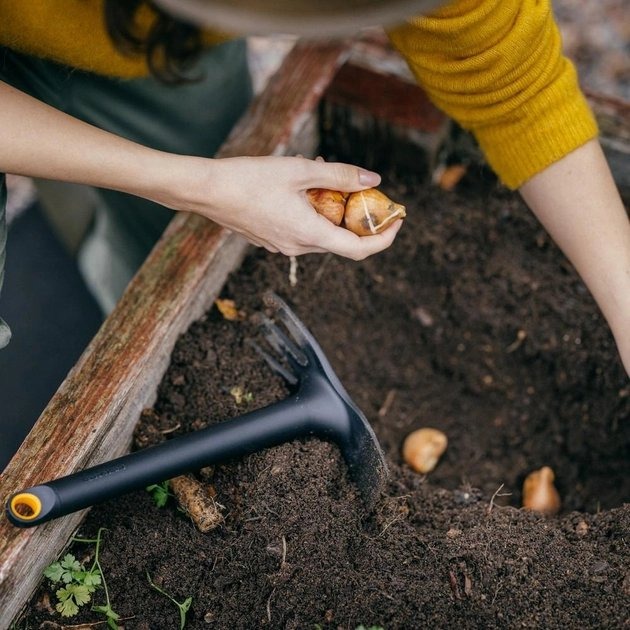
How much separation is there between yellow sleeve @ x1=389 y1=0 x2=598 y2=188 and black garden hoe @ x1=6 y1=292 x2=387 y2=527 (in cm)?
60

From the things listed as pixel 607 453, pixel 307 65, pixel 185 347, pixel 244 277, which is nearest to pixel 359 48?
pixel 307 65

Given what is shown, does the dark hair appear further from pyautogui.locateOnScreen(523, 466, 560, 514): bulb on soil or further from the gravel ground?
the gravel ground

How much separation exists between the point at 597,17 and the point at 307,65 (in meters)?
1.66

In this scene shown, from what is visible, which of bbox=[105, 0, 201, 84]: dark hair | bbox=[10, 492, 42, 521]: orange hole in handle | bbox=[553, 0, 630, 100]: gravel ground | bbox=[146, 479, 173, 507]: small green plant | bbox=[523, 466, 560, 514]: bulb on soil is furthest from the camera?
bbox=[553, 0, 630, 100]: gravel ground

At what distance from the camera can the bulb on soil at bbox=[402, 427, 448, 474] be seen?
1820 mm

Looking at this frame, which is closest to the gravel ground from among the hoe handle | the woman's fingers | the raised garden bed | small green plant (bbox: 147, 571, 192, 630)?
the raised garden bed

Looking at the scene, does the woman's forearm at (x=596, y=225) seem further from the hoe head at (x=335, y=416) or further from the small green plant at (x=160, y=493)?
the small green plant at (x=160, y=493)

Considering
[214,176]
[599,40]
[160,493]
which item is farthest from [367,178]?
[599,40]

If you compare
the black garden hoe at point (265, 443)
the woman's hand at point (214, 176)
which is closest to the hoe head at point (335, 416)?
the black garden hoe at point (265, 443)

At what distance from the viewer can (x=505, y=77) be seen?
1.46 m

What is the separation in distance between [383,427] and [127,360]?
0.71m

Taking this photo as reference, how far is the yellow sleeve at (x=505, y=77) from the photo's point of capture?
1377mm

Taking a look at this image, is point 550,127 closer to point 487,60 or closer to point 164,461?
point 487,60

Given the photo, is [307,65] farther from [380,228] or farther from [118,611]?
[118,611]
